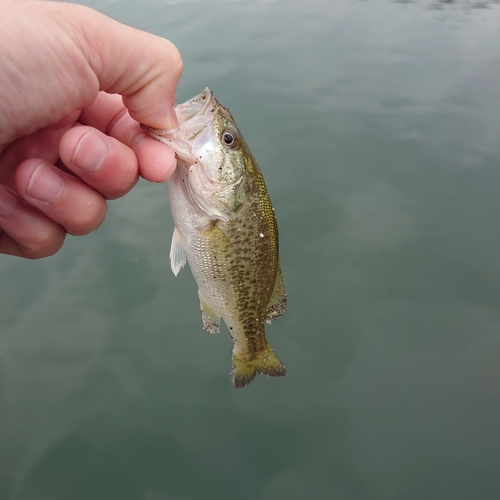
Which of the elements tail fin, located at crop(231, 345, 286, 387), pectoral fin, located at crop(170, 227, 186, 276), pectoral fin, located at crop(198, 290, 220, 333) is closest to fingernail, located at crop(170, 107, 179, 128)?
pectoral fin, located at crop(170, 227, 186, 276)

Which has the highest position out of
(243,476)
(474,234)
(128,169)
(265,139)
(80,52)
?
(80,52)

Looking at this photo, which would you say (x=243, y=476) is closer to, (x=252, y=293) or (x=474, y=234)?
(x=252, y=293)

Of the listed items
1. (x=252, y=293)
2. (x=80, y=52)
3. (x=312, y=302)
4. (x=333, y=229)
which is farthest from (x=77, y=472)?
(x=333, y=229)

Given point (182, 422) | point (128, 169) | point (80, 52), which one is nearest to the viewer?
point (80, 52)

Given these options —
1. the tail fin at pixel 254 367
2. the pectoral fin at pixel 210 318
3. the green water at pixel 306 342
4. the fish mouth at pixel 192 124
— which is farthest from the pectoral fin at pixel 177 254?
the green water at pixel 306 342

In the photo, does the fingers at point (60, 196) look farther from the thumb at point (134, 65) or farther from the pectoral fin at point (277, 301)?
the pectoral fin at point (277, 301)

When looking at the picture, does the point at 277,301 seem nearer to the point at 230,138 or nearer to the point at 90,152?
the point at 230,138

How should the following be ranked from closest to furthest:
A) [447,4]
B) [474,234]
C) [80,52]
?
[80,52] → [474,234] → [447,4]

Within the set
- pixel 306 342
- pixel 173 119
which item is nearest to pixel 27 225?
pixel 173 119
